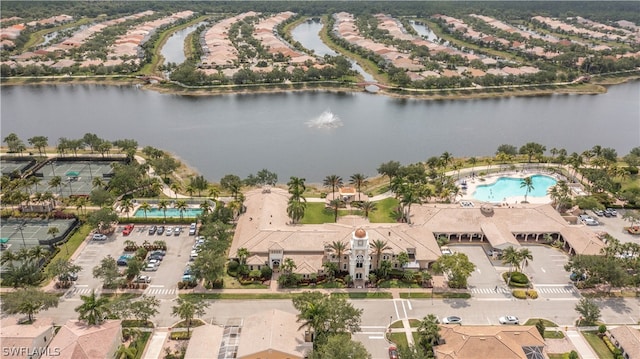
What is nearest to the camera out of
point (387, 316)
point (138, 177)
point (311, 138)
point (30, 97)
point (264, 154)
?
point (387, 316)

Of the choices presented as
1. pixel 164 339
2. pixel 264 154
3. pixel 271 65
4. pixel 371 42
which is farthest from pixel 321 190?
pixel 371 42

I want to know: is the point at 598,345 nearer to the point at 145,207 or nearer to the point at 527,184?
the point at 527,184

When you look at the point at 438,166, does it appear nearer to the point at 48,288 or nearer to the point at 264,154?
the point at 264,154

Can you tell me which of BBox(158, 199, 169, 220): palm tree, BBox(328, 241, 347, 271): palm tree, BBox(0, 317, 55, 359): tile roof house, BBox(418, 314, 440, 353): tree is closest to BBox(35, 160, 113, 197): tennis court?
BBox(158, 199, 169, 220): palm tree

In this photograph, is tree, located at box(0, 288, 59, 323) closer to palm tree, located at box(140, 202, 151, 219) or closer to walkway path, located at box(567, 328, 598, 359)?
palm tree, located at box(140, 202, 151, 219)

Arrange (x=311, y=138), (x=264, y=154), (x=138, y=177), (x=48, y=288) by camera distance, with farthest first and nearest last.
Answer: (x=311, y=138) < (x=264, y=154) < (x=138, y=177) < (x=48, y=288)

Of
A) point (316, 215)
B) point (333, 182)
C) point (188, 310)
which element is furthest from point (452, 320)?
point (333, 182)

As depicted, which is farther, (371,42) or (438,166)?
(371,42)

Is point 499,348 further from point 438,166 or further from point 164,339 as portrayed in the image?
point 438,166
